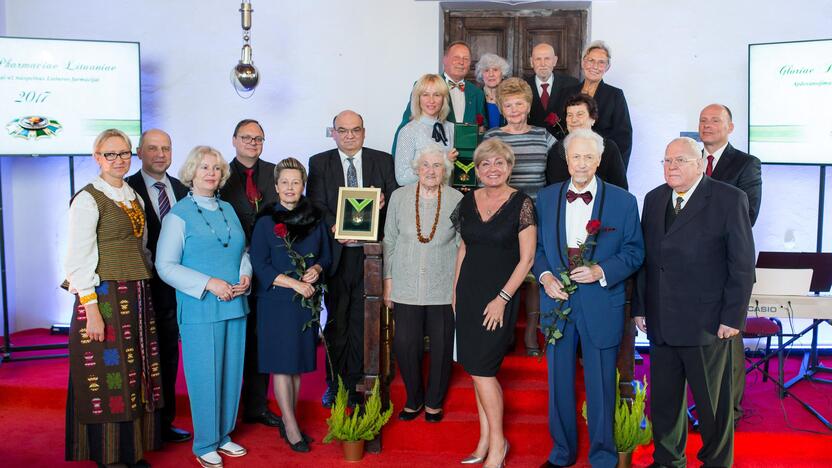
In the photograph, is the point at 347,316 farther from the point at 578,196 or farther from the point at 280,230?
the point at 578,196

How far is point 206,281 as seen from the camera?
12.0ft

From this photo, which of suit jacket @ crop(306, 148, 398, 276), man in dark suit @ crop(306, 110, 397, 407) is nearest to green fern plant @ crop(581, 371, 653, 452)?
man in dark suit @ crop(306, 110, 397, 407)

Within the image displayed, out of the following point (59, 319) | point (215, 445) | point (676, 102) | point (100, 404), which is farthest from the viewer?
point (59, 319)

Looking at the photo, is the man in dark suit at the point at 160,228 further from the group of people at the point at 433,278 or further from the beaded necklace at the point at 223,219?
the beaded necklace at the point at 223,219

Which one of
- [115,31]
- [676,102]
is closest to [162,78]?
[115,31]

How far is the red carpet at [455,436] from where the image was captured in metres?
3.91

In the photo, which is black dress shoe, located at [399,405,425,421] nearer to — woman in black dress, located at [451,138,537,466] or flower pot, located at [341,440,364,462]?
flower pot, located at [341,440,364,462]

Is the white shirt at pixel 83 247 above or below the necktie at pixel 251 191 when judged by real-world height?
below

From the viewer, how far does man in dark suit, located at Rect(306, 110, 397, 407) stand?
4.39 metres

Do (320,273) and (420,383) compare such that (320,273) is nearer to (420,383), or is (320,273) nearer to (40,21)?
(420,383)

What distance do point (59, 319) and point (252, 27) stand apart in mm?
3113

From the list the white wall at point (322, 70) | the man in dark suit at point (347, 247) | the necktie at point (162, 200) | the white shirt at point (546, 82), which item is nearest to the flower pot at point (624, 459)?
the man in dark suit at point (347, 247)

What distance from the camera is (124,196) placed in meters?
3.57

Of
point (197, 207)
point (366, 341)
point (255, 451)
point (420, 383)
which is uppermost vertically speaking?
point (197, 207)
